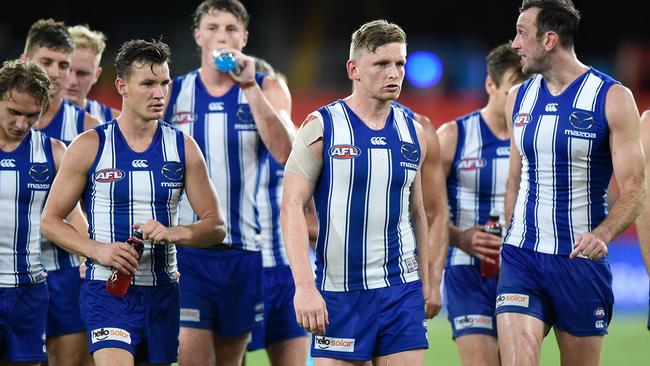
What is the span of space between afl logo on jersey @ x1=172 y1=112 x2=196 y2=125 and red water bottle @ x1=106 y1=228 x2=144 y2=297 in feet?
5.81

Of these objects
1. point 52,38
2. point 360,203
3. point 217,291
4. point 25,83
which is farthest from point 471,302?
point 52,38

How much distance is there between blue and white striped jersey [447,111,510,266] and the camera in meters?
8.20

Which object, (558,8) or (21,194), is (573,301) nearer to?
(558,8)

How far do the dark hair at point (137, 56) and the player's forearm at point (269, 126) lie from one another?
3.88 ft

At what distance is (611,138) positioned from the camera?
657 cm

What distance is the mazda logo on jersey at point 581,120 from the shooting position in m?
6.61

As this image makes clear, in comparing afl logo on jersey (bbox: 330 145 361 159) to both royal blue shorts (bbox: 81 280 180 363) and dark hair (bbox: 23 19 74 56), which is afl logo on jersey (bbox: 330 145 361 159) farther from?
dark hair (bbox: 23 19 74 56)

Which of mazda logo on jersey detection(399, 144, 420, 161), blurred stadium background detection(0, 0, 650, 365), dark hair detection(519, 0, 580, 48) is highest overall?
blurred stadium background detection(0, 0, 650, 365)

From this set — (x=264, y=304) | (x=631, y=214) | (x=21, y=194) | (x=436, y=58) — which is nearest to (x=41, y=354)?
(x=21, y=194)

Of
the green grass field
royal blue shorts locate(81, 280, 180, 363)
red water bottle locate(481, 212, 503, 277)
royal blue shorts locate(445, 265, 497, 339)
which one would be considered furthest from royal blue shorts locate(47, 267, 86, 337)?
the green grass field

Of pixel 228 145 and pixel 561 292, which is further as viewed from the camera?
pixel 228 145

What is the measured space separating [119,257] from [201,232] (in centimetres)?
57

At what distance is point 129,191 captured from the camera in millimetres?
6539

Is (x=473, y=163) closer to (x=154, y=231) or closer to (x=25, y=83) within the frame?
(x=154, y=231)
